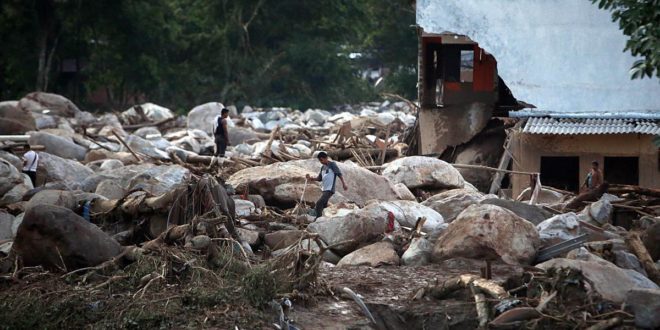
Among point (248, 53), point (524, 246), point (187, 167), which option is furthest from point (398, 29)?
point (524, 246)

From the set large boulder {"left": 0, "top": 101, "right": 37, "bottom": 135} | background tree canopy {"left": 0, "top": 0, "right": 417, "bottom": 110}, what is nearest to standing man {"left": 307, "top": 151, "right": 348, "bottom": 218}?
large boulder {"left": 0, "top": 101, "right": 37, "bottom": 135}

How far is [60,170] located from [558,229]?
9.05 m

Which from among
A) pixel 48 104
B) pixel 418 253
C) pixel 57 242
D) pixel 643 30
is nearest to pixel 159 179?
pixel 418 253

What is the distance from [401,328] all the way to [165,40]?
3265 centimetres

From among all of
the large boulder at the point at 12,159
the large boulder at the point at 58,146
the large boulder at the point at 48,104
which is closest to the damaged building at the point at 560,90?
the large boulder at the point at 12,159

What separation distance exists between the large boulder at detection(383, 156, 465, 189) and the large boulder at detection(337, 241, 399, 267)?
483 centimetres

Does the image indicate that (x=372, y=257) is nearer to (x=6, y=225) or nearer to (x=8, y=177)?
(x=6, y=225)

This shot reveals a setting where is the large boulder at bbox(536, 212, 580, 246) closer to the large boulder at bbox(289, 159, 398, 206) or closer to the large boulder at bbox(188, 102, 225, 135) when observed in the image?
the large boulder at bbox(289, 159, 398, 206)

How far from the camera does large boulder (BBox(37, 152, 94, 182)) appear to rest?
1864 cm

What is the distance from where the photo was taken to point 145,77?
41.4 m

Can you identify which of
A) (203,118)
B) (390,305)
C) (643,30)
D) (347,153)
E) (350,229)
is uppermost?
(643,30)

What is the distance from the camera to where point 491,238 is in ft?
39.9

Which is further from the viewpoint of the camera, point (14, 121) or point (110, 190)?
point (14, 121)

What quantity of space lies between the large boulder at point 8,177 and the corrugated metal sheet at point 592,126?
25.4 ft
